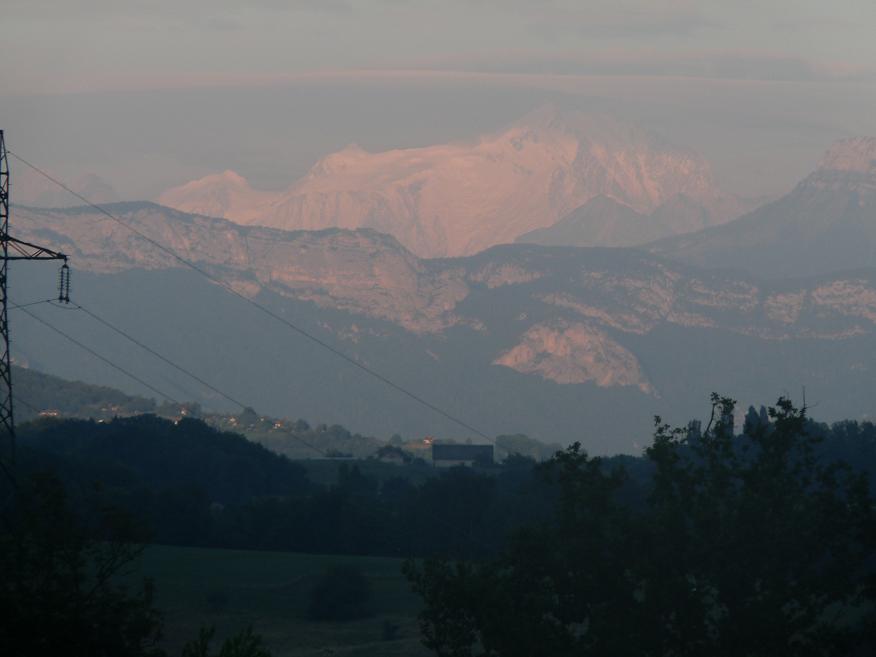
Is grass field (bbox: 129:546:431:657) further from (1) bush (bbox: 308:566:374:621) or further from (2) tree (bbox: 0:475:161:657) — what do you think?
(2) tree (bbox: 0:475:161:657)

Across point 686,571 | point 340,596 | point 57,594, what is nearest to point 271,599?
point 340,596

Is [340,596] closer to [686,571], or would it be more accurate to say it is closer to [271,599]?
[271,599]

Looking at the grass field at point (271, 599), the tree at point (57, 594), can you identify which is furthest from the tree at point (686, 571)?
the grass field at point (271, 599)

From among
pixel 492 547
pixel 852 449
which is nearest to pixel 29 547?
pixel 492 547

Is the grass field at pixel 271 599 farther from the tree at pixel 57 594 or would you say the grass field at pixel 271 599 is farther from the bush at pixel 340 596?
the tree at pixel 57 594

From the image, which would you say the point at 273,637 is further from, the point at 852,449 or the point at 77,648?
the point at 852,449

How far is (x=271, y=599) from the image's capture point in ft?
322

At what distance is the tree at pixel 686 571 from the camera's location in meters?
55.1

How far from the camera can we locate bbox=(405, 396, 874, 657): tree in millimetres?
55062

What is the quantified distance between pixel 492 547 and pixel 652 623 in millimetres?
70053

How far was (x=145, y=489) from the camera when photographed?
133 m

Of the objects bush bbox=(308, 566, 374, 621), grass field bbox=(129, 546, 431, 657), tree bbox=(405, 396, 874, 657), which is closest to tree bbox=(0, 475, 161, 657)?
tree bbox=(405, 396, 874, 657)

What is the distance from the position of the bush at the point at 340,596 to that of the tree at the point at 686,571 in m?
34.8

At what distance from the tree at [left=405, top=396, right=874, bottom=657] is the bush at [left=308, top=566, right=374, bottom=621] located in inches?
1370
